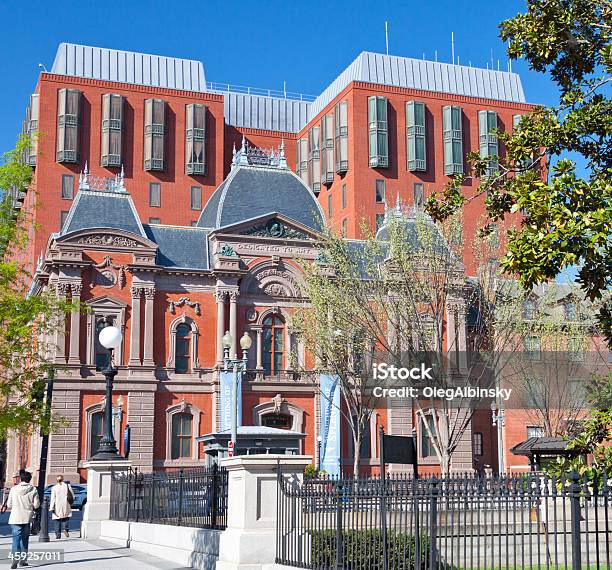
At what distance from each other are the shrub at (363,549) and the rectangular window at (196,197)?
5806cm

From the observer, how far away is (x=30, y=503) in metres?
17.6

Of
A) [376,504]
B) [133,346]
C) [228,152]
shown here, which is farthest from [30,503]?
[228,152]

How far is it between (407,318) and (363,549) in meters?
18.6

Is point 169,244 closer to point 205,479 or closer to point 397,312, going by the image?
point 397,312

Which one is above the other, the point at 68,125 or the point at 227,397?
the point at 68,125

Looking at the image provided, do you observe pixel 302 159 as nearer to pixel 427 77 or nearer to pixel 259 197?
pixel 427 77

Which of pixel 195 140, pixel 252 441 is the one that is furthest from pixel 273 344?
pixel 195 140

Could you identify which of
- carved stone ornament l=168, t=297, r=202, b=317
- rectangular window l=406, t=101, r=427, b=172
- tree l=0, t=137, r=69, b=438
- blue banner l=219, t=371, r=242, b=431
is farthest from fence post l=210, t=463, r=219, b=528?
rectangular window l=406, t=101, r=427, b=172

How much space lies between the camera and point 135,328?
4566cm

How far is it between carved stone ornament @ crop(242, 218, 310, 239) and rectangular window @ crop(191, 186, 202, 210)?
77.1 ft

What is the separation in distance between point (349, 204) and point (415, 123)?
27.5ft

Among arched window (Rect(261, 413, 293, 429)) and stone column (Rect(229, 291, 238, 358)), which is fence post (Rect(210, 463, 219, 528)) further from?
arched window (Rect(261, 413, 293, 429))

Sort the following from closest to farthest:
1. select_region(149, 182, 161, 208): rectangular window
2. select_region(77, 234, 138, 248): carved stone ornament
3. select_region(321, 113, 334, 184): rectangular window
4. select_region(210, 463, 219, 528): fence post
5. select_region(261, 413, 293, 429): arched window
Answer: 1. select_region(210, 463, 219, 528): fence post
2. select_region(77, 234, 138, 248): carved stone ornament
3. select_region(261, 413, 293, 429): arched window
4. select_region(149, 182, 161, 208): rectangular window
5. select_region(321, 113, 334, 184): rectangular window

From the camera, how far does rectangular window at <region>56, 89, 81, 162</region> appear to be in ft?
220
